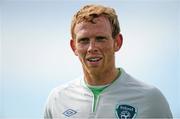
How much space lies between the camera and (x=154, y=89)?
1.43m

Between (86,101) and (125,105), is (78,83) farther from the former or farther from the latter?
(125,105)

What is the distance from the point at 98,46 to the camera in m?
1.36

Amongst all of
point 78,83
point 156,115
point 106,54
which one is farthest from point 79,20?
point 156,115

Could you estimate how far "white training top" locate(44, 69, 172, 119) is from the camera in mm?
1380

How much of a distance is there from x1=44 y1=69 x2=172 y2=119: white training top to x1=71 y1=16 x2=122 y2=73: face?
114 mm

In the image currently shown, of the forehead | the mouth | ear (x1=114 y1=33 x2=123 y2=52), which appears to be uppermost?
the forehead

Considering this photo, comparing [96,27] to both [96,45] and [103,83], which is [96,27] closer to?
[96,45]

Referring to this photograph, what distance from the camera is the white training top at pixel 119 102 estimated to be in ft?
4.53

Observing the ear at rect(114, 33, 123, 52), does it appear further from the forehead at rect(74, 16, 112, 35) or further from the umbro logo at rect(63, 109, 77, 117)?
the umbro logo at rect(63, 109, 77, 117)

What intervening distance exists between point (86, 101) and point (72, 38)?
0.30 m

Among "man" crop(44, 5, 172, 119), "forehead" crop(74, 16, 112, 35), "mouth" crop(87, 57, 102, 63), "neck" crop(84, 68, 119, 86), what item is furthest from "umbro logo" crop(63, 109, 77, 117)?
"forehead" crop(74, 16, 112, 35)

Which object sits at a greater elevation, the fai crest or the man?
the man

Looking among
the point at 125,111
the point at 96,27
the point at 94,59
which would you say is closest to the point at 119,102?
the point at 125,111

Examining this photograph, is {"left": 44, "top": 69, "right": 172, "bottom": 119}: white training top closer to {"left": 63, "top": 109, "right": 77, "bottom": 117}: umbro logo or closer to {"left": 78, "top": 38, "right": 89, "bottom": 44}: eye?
{"left": 63, "top": 109, "right": 77, "bottom": 117}: umbro logo
